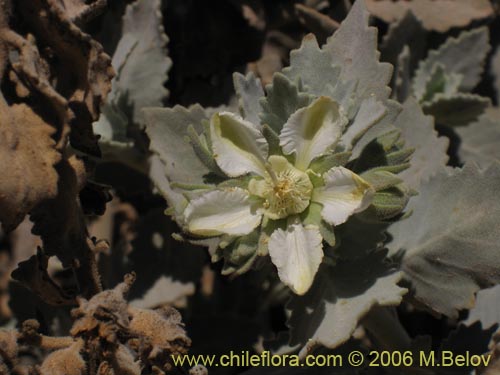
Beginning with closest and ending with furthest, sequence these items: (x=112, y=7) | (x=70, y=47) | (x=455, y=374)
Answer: (x=70, y=47) < (x=455, y=374) < (x=112, y=7)

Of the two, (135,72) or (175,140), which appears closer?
(175,140)

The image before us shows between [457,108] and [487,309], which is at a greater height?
[457,108]

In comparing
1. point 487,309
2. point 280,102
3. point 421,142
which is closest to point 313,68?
point 280,102

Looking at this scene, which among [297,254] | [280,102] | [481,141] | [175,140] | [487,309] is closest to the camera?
[297,254]

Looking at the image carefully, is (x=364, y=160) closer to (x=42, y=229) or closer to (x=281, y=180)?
(x=281, y=180)

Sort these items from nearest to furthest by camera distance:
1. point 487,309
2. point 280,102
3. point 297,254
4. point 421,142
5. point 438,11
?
point 297,254 < point 280,102 < point 421,142 < point 487,309 < point 438,11

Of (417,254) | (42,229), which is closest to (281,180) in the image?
(417,254)

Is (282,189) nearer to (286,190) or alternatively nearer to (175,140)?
(286,190)
